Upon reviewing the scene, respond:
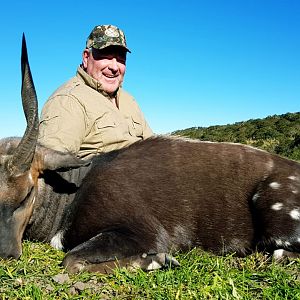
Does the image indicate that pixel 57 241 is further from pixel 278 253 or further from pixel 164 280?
pixel 278 253

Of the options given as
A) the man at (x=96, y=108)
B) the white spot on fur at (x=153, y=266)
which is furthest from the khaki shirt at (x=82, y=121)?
the white spot on fur at (x=153, y=266)

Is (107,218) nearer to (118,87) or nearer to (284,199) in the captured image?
(284,199)

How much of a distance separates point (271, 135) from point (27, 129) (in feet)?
63.5

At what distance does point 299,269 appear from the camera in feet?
14.8

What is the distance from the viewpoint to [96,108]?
6.58 metres

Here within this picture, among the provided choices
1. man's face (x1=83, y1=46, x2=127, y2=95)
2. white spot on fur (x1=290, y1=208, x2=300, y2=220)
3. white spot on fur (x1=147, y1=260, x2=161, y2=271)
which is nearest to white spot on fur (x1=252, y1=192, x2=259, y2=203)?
white spot on fur (x1=290, y1=208, x2=300, y2=220)

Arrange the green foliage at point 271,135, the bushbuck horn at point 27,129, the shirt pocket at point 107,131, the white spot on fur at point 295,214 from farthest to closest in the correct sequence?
1. the green foliage at point 271,135
2. the shirt pocket at point 107,131
3. the white spot on fur at point 295,214
4. the bushbuck horn at point 27,129

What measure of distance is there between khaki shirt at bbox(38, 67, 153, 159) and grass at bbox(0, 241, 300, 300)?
1711 millimetres

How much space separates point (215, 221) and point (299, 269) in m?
1.09

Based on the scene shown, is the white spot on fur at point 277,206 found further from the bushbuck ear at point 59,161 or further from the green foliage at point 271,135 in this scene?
the green foliage at point 271,135

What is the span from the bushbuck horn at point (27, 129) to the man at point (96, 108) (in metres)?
0.87

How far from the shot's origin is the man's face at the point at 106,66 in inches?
289

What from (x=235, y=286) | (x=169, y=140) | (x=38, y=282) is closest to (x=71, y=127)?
(x=169, y=140)

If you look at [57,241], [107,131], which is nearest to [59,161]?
[57,241]
